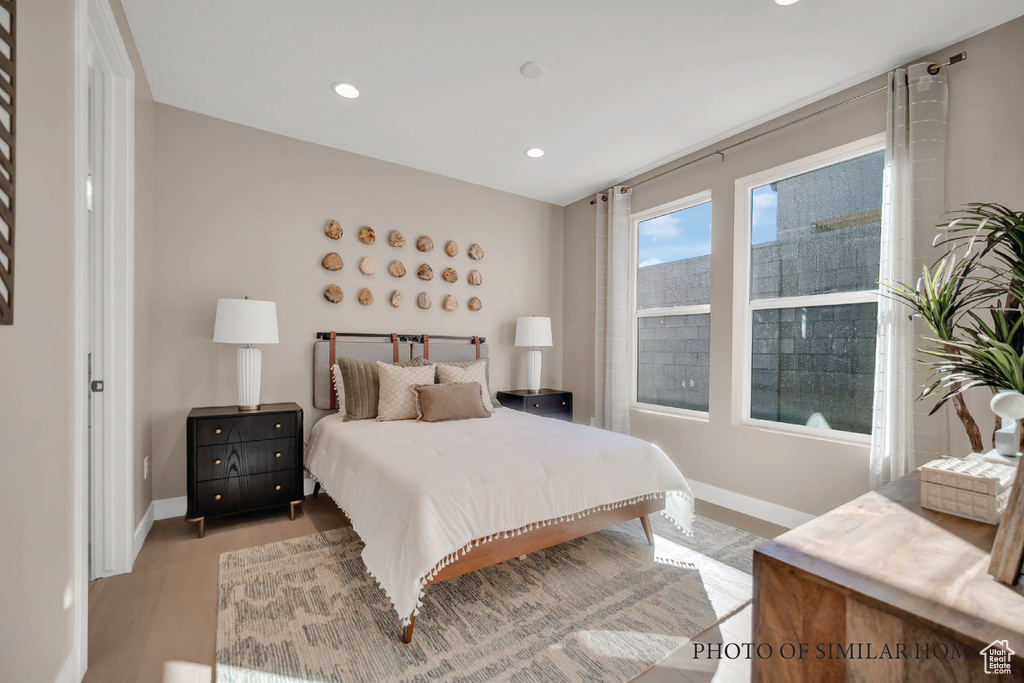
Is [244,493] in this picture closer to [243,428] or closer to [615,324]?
[243,428]

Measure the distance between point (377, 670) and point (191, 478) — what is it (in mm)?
1812

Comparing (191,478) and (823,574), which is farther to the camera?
(191,478)

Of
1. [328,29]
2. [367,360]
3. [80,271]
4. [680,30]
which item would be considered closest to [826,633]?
[80,271]

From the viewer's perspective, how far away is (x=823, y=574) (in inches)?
30.2

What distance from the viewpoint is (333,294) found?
3525 mm

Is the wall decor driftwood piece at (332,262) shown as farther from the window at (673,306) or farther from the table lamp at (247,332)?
the window at (673,306)

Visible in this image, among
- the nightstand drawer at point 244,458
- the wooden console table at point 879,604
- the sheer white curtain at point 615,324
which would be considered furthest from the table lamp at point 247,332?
the wooden console table at point 879,604

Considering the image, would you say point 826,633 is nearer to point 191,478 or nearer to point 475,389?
point 475,389

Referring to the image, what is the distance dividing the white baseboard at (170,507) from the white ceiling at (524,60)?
265cm

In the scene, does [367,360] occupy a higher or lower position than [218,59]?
lower

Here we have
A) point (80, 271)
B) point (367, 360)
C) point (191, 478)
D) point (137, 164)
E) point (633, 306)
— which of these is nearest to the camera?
point (80, 271)

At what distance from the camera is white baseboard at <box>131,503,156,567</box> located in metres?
2.35

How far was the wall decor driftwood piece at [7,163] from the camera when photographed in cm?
105

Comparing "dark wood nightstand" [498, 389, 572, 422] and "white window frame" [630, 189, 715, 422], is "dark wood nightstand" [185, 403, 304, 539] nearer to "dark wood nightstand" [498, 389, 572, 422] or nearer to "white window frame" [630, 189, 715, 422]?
"dark wood nightstand" [498, 389, 572, 422]
